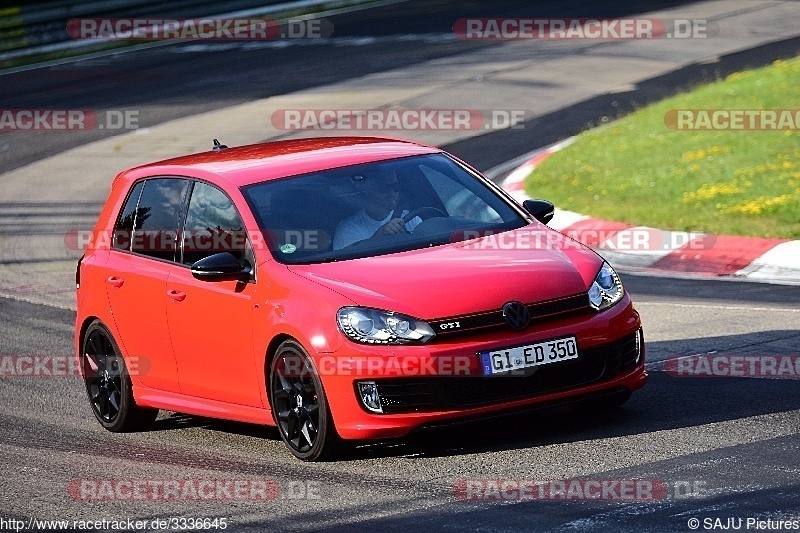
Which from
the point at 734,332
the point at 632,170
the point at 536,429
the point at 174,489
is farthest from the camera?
the point at 632,170

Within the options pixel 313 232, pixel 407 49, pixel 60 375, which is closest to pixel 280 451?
pixel 313 232

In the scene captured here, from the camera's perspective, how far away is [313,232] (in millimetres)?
8414

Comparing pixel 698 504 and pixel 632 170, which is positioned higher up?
pixel 698 504

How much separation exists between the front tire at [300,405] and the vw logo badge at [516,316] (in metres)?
0.96

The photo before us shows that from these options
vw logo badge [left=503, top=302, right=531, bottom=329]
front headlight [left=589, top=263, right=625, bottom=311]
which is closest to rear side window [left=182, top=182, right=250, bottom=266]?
vw logo badge [left=503, top=302, right=531, bottom=329]

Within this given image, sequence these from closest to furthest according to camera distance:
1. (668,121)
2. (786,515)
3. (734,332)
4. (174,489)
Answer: (786,515), (174,489), (734,332), (668,121)

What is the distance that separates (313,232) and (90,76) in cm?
2047

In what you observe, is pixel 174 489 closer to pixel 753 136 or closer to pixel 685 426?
pixel 685 426

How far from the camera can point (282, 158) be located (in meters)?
9.05

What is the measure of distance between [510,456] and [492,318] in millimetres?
658

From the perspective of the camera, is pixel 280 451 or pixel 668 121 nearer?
pixel 280 451

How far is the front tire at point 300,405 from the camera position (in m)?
7.71

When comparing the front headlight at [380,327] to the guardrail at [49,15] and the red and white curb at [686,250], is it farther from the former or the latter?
the guardrail at [49,15]

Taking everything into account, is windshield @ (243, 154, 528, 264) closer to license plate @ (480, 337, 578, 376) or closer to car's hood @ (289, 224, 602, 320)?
car's hood @ (289, 224, 602, 320)
